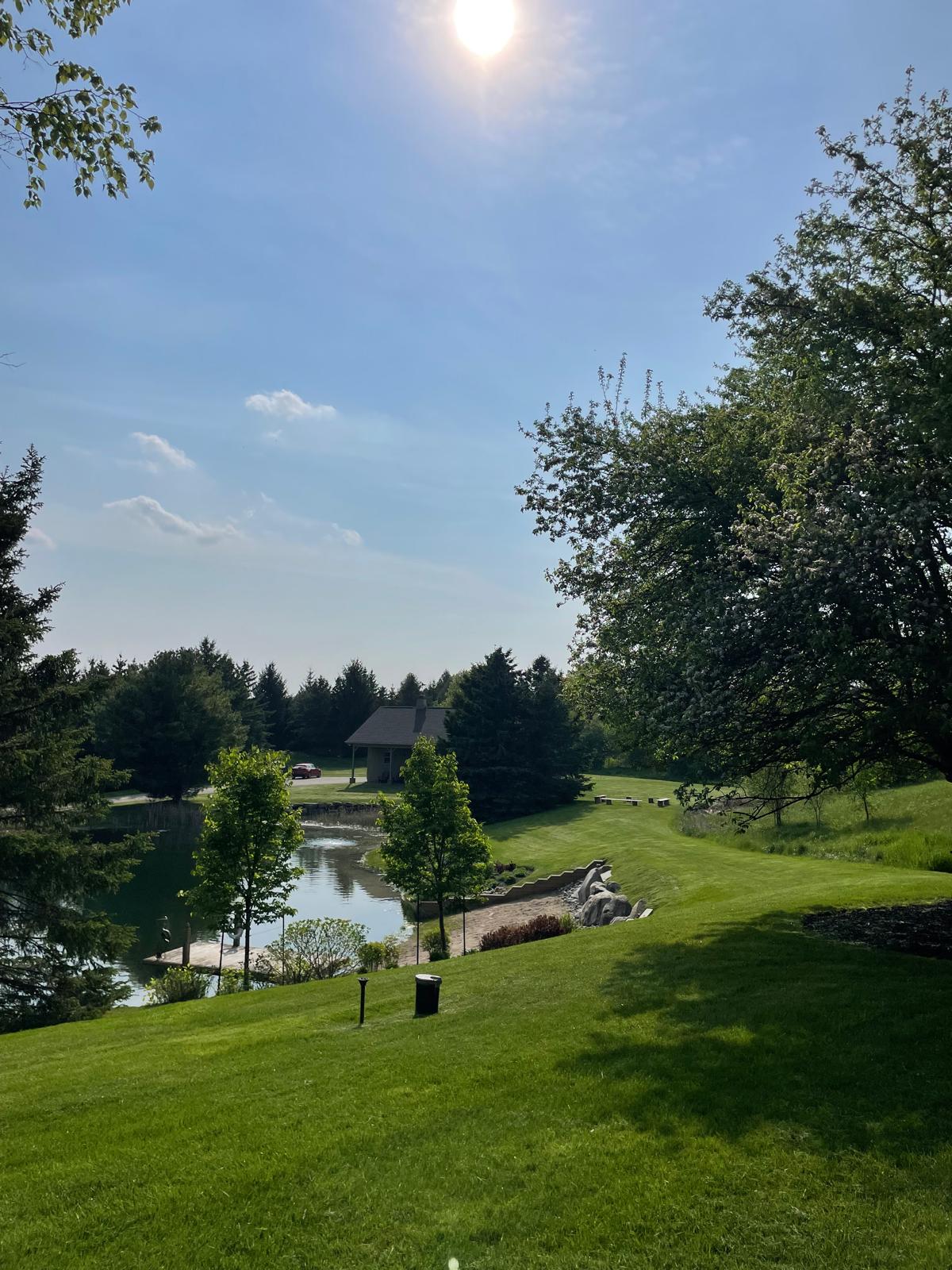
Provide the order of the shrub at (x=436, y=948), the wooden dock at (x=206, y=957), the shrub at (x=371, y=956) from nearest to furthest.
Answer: the shrub at (x=371, y=956) < the shrub at (x=436, y=948) < the wooden dock at (x=206, y=957)

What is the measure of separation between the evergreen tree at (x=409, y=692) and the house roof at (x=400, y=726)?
3273 centimetres

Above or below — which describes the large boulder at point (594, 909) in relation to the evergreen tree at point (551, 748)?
below

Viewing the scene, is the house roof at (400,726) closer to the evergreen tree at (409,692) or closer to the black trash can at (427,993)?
the evergreen tree at (409,692)

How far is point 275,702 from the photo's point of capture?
112188 mm

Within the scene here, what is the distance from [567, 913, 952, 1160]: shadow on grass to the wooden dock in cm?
1990

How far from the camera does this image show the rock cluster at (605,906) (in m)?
28.1

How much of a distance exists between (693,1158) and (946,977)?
20.3ft

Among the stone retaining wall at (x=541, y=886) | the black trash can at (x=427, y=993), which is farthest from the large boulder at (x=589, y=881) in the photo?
the black trash can at (x=427, y=993)

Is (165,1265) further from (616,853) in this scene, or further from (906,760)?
(616,853)

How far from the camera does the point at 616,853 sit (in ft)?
135

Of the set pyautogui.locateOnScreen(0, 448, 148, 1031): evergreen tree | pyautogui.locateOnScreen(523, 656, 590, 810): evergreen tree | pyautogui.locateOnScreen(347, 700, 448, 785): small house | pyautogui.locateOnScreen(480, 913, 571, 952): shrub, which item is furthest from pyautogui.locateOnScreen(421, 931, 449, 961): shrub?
pyautogui.locateOnScreen(347, 700, 448, 785): small house

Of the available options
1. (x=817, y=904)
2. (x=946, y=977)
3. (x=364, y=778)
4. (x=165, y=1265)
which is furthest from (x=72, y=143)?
(x=364, y=778)

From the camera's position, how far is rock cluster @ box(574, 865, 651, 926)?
2810 cm

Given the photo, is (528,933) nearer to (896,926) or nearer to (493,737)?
(896,926)
